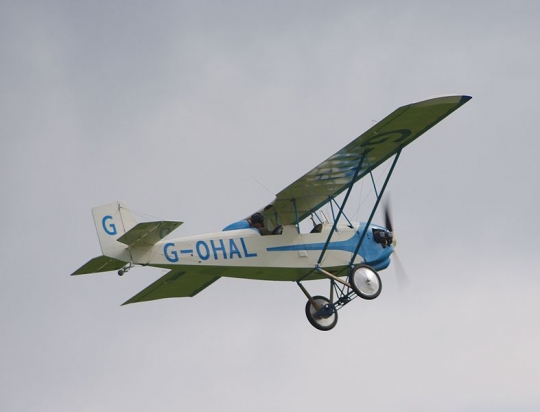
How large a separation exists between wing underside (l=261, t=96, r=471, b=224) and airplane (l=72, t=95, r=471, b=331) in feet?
0.06

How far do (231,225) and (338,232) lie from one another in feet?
7.42

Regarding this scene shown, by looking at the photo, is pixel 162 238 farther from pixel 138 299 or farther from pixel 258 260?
pixel 138 299

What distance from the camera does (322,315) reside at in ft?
83.9

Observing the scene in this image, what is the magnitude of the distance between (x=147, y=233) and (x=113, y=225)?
86cm

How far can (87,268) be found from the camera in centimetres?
2395

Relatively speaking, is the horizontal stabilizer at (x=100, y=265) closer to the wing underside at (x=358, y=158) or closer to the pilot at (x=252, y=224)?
the pilot at (x=252, y=224)

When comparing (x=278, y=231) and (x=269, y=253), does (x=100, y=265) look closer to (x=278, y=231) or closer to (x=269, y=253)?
Result: (x=269, y=253)

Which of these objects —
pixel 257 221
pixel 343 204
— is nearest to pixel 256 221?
pixel 257 221

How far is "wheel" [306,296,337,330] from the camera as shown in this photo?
2552cm

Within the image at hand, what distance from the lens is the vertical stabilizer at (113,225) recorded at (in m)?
23.0

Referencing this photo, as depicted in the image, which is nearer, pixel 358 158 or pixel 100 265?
pixel 100 265

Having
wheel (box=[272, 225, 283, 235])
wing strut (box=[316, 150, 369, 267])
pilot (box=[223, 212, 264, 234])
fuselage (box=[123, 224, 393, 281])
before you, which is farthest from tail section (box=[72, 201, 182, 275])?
wing strut (box=[316, 150, 369, 267])

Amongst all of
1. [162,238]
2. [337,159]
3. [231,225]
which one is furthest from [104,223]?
[337,159]

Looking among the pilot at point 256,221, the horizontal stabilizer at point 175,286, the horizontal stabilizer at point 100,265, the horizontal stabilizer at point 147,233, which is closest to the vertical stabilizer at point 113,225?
the horizontal stabilizer at point 147,233
